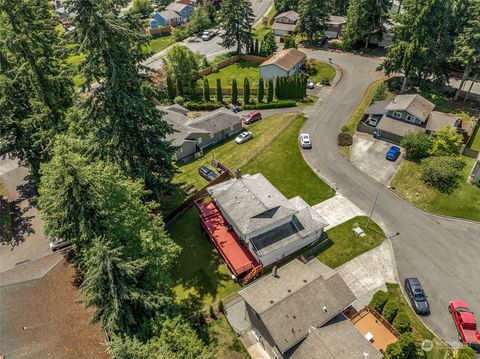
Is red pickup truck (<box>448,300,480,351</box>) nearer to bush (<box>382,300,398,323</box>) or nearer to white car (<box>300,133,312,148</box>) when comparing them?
bush (<box>382,300,398,323</box>)

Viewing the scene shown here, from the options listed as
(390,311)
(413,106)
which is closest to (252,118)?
(413,106)

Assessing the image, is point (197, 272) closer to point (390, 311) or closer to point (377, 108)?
point (390, 311)

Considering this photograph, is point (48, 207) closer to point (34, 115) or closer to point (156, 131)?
point (156, 131)

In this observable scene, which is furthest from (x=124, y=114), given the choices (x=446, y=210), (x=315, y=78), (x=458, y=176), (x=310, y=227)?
(x=315, y=78)

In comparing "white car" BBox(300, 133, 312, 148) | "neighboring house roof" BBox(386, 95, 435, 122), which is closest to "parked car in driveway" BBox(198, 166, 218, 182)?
"white car" BBox(300, 133, 312, 148)

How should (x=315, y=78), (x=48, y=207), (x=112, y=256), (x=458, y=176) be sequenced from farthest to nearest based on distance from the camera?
(x=315, y=78) → (x=458, y=176) → (x=48, y=207) → (x=112, y=256)
